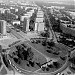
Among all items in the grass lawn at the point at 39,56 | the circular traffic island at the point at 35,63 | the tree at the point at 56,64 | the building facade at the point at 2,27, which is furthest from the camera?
the building facade at the point at 2,27

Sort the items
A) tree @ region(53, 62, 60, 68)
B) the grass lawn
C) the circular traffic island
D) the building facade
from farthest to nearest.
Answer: the building facade < tree @ region(53, 62, 60, 68) < the grass lawn < the circular traffic island

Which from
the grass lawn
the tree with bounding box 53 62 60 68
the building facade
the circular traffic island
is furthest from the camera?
the building facade

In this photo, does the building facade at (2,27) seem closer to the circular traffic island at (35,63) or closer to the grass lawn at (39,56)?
the grass lawn at (39,56)

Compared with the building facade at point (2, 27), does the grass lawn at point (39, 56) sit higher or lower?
lower

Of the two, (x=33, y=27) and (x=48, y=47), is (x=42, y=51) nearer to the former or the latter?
(x=48, y=47)

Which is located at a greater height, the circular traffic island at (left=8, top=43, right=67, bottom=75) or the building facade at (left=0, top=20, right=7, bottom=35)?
the building facade at (left=0, top=20, right=7, bottom=35)

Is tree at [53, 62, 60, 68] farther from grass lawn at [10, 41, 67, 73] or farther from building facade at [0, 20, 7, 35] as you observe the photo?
building facade at [0, 20, 7, 35]

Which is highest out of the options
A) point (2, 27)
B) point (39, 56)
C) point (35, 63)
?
point (2, 27)

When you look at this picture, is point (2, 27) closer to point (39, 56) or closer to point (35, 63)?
point (39, 56)

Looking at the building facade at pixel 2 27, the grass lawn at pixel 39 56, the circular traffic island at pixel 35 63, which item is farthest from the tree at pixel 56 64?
the building facade at pixel 2 27

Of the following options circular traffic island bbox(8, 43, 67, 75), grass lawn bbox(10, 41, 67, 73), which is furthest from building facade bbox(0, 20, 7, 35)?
circular traffic island bbox(8, 43, 67, 75)

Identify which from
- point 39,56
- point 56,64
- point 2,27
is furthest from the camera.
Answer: point 2,27

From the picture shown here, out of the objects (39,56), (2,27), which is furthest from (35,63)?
(2,27)
